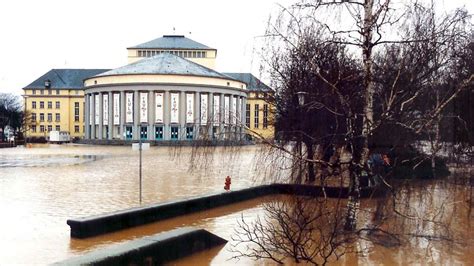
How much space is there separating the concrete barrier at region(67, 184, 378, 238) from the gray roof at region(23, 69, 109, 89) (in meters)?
104

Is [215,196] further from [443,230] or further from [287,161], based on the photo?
[443,230]

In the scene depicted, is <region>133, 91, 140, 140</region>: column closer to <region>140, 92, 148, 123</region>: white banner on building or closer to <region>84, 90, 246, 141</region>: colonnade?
<region>84, 90, 246, 141</region>: colonnade

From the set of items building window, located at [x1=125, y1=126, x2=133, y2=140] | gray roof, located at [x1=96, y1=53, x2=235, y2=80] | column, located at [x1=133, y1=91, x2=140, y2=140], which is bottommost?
building window, located at [x1=125, y1=126, x2=133, y2=140]

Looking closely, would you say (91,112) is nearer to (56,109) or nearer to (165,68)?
(165,68)

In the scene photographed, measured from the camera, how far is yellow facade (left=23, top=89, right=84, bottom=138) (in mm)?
113875

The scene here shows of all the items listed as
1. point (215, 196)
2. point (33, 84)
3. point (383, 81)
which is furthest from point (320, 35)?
point (33, 84)

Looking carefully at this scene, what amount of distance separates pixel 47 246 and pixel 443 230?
9041mm

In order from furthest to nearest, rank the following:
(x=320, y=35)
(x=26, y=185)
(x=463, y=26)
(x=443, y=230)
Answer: (x=26, y=185)
(x=443, y=230)
(x=320, y=35)
(x=463, y=26)

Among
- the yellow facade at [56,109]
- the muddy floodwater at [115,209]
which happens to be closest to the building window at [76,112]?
the yellow facade at [56,109]

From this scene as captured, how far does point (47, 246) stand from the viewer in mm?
10594

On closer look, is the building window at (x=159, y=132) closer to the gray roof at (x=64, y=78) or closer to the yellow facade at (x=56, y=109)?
the yellow facade at (x=56, y=109)

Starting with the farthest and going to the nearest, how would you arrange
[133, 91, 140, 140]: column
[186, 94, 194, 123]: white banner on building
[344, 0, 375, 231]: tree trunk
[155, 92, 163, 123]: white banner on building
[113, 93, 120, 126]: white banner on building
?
[186, 94, 194, 123]: white banner on building
[113, 93, 120, 126]: white banner on building
[155, 92, 163, 123]: white banner on building
[133, 91, 140, 140]: column
[344, 0, 375, 231]: tree trunk

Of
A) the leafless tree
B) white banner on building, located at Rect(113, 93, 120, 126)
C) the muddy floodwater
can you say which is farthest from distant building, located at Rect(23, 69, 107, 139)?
the leafless tree

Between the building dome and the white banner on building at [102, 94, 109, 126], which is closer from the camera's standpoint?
the building dome
